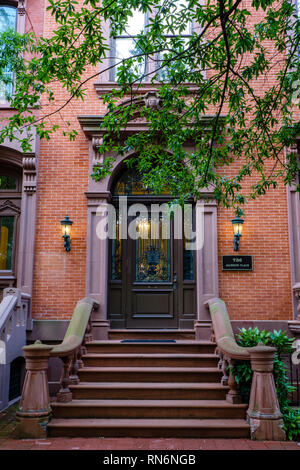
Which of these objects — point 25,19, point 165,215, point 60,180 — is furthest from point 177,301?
point 25,19

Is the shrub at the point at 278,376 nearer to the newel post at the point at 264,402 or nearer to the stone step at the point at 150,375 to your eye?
the newel post at the point at 264,402

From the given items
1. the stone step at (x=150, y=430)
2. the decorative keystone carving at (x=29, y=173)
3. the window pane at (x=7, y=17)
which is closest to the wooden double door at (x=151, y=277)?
the decorative keystone carving at (x=29, y=173)

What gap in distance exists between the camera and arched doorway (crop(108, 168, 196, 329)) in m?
8.28

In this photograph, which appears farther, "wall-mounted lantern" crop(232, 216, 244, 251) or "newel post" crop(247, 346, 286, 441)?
"wall-mounted lantern" crop(232, 216, 244, 251)

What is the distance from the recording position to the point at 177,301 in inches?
327

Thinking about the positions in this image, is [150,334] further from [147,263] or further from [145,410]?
[145,410]

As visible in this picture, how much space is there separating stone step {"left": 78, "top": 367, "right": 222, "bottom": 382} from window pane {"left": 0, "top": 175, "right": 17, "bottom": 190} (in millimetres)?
4596

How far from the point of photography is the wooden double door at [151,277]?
325 inches

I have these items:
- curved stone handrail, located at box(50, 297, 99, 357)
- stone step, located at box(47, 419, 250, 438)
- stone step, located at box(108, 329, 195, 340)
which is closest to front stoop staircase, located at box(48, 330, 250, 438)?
stone step, located at box(47, 419, 250, 438)

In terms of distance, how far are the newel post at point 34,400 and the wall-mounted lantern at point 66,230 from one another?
2.79 meters

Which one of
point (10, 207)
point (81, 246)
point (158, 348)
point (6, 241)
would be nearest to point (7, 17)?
point (10, 207)

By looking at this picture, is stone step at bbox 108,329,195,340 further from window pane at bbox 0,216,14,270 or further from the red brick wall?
window pane at bbox 0,216,14,270
